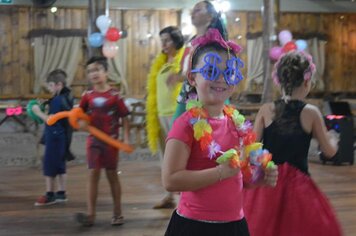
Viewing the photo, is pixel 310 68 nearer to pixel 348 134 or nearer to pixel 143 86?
pixel 348 134

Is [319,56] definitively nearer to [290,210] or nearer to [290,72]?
[290,72]

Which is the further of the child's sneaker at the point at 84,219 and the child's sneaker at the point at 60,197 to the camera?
the child's sneaker at the point at 60,197

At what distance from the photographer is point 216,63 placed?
1.77 meters

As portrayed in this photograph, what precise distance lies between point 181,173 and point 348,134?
6368mm

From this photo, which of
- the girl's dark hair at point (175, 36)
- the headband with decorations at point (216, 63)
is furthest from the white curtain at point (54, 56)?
the headband with decorations at point (216, 63)

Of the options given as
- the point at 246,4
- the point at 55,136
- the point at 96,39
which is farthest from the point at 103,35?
the point at 246,4

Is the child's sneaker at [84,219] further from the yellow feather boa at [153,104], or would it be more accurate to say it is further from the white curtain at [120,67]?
the white curtain at [120,67]

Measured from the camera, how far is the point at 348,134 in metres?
7.68

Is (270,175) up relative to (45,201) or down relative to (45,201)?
up

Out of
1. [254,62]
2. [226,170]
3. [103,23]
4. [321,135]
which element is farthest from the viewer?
[254,62]

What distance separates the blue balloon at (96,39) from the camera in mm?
9445

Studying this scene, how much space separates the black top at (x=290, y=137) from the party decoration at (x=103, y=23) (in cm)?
697

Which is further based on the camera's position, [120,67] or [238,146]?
[120,67]

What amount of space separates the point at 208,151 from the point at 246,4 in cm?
1401
